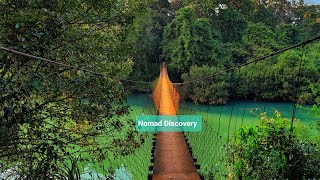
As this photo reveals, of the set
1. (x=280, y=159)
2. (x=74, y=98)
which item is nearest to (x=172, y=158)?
(x=74, y=98)

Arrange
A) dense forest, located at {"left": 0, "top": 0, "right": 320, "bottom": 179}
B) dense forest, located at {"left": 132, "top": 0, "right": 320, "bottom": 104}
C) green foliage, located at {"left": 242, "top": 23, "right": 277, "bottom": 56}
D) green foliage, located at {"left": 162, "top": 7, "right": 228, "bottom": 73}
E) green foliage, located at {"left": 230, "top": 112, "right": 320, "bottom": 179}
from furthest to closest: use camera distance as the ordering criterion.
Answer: green foliage, located at {"left": 242, "top": 23, "right": 277, "bottom": 56}
green foliage, located at {"left": 162, "top": 7, "right": 228, "bottom": 73}
dense forest, located at {"left": 132, "top": 0, "right": 320, "bottom": 104}
green foliage, located at {"left": 230, "top": 112, "right": 320, "bottom": 179}
dense forest, located at {"left": 0, "top": 0, "right": 320, "bottom": 179}

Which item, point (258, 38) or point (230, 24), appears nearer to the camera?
point (258, 38)

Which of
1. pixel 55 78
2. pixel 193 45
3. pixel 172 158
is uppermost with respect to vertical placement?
pixel 193 45

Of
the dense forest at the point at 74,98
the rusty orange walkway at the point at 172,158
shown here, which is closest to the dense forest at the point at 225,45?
the rusty orange walkway at the point at 172,158

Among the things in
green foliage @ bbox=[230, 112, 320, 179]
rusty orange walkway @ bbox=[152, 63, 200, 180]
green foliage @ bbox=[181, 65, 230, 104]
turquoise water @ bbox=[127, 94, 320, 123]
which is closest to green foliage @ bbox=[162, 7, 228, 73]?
green foliage @ bbox=[181, 65, 230, 104]

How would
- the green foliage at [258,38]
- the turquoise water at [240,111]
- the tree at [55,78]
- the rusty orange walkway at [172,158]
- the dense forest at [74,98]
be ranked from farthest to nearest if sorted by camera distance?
the green foliage at [258,38] → the turquoise water at [240,111] → the rusty orange walkway at [172,158] → the tree at [55,78] → the dense forest at [74,98]

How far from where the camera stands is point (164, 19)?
16.2 m

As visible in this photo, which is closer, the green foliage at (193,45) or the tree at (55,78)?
the tree at (55,78)

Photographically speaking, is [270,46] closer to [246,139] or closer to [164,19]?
[164,19]

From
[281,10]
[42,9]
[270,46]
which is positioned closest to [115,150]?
[42,9]

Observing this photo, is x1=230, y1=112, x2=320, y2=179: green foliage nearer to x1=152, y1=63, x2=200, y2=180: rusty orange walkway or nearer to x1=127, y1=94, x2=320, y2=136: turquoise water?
x1=152, y1=63, x2=200, y2=180: rusty orange walkway

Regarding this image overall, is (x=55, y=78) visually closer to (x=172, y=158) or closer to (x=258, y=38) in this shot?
(x=172, y=158)

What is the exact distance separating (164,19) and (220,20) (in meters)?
2.85

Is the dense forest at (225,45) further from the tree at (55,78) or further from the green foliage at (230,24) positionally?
the tree at (55,78)
